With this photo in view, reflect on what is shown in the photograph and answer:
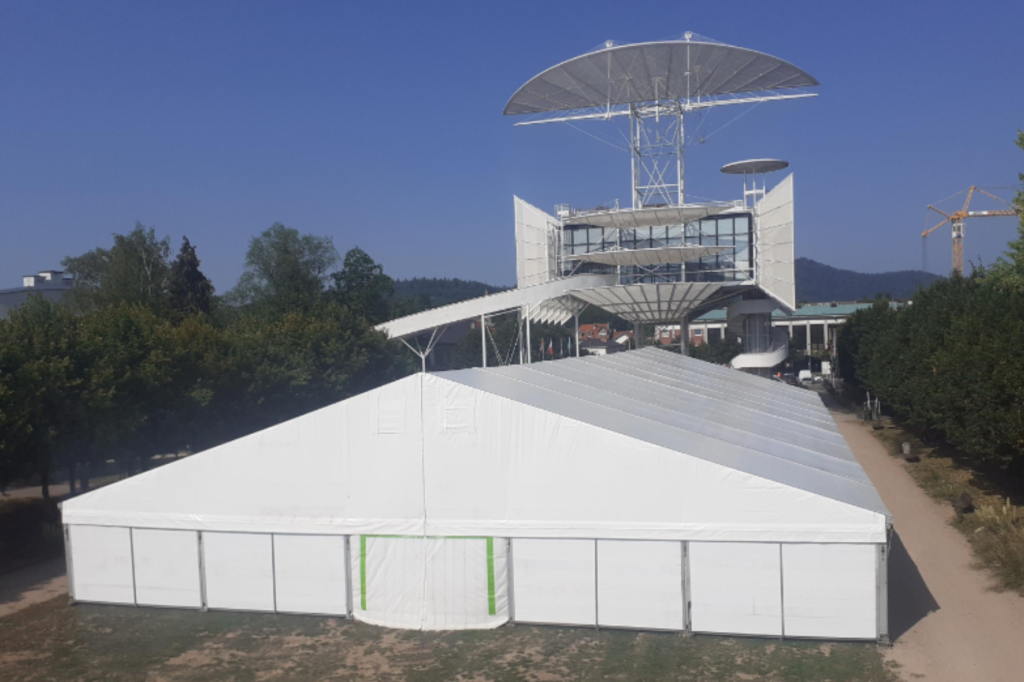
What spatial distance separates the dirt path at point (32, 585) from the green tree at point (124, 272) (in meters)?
39.7

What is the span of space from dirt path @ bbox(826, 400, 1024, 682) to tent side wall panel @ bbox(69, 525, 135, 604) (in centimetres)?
1560

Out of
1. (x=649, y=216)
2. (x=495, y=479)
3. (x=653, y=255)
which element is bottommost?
(x=495, y=479)

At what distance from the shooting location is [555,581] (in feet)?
49.5

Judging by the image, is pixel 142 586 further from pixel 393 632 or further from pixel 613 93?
pixel 613 93

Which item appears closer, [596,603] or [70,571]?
[596,603]

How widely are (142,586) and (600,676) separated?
10.6m

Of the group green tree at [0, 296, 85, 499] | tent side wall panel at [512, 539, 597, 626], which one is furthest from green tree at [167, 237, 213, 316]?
tent side wall panel at [512, 539, 597, 626]

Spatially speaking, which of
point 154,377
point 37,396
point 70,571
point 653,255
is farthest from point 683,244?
point 70,571

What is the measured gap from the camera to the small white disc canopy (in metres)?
59.7

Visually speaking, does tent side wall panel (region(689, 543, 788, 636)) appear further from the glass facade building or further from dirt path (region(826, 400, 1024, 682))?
the glass facade building

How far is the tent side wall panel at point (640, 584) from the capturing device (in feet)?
47.5

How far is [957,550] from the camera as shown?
20781 mm

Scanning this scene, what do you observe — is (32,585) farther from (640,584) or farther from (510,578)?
(640,584)

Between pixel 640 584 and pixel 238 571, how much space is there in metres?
8.47
